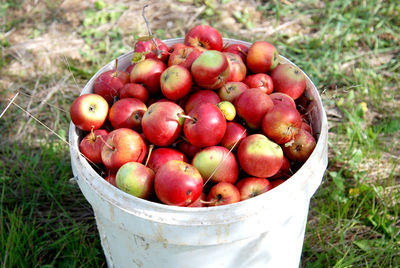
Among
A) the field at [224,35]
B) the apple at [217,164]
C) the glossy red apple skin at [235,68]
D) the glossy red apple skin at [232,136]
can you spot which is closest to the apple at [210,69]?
the glossy red apple skin at [235,68]

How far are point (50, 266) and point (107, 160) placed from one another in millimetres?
1048

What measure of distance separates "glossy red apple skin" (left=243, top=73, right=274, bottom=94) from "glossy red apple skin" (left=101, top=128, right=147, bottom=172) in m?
0.69

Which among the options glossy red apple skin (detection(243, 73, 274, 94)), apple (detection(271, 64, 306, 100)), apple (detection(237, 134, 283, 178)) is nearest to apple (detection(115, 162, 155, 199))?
apple (detection(237, 134, 283, 178))

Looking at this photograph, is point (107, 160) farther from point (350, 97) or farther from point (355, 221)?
point (350, 97)

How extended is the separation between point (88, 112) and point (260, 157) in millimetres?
878

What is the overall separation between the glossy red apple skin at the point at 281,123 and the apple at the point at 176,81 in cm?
42

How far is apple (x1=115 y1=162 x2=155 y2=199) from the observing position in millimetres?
1782

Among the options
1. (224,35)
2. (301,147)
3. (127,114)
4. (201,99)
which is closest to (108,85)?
(127,114)

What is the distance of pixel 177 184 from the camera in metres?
1.69

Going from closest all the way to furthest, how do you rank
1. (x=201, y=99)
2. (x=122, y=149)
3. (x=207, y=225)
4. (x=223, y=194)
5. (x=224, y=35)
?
(x=207, y=225) < (x=223, y=194) < (x=122, y=149) < (x=201, y=99) < (x=224, y=35)

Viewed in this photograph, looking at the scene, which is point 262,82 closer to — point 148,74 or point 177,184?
point 148,74

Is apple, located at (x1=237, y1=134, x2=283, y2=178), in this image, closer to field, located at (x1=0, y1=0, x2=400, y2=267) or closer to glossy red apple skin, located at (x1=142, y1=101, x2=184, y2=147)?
glossy red apple skin, located at (x1=142, y1=101, x2=184, y2=147)

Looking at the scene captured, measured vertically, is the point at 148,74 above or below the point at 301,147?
above

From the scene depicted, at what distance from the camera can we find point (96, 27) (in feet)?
14.9
